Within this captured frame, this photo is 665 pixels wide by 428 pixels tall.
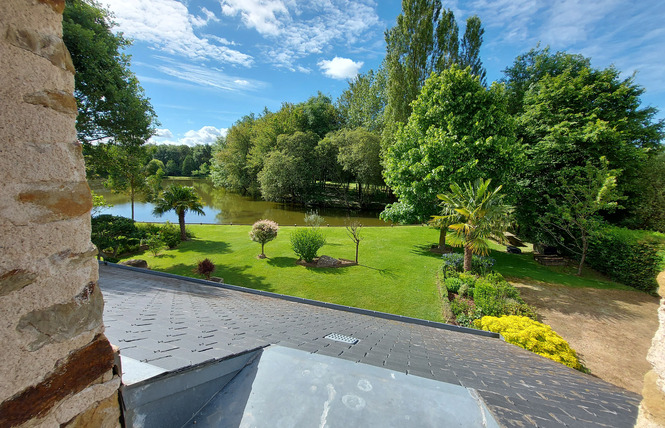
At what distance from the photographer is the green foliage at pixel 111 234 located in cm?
1477

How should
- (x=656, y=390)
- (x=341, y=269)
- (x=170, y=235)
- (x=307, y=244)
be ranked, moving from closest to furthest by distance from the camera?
(x=656, y=390)
(x=341, y=269)
(x=307, y=244)
(x=170, y=235)

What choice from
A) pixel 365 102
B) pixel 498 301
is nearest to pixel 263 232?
pixel 498 301

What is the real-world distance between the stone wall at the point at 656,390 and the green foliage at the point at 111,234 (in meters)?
19.1

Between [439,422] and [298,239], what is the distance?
13320mm

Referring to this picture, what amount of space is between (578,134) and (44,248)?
21586 millimetres

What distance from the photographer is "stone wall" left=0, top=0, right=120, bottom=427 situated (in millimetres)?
1129

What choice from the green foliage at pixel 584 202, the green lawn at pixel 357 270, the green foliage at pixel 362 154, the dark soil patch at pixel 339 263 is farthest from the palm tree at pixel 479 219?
the green foliage at pixel 362 154

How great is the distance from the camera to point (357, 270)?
14023 millimetres

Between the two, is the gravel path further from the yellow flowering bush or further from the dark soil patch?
the dark soil patch

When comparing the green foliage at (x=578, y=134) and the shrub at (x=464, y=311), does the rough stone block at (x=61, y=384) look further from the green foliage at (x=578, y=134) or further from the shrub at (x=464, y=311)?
the green foliage at (x=578, y=134)

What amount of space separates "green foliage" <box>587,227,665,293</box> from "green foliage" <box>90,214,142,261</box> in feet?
84.0

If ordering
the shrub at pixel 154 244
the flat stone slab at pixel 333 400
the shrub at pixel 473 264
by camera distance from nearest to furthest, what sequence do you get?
the flat stone slab at pixel 333 400 → the shrub at pixel 473 264 → the shrub at pixel 154 244

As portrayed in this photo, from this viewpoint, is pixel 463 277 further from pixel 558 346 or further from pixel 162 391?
pixel 162 391

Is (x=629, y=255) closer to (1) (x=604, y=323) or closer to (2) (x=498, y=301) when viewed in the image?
(1) (x=604, y=323)
